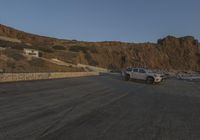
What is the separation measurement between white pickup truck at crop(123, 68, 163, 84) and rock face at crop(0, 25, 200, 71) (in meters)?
62.8

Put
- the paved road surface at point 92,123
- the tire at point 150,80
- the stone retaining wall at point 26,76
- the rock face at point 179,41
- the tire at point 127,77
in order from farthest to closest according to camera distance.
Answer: the rock face at point 179,41
the tire at point 127,77
the tire at point 150,80
the stone retaining wall at point 26,76
the paved road surface at point 92,123

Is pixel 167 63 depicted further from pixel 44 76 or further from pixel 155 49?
pixel 44 76

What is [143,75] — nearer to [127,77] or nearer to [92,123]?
[127,77]

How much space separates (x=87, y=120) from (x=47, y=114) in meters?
1.67

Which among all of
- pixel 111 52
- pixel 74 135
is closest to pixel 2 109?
pixel 74 135

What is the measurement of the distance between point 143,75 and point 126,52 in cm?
11505

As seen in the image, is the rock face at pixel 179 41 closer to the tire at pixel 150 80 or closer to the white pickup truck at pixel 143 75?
the white pickup truck at pixel 143 75

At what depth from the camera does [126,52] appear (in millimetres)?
156375

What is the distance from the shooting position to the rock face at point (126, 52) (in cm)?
13200

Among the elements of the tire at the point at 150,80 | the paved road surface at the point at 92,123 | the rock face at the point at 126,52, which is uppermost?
the rock face at the point at 126,52

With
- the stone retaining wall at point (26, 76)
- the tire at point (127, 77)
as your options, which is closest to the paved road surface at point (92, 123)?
the stone retaining wall at point (26, 76)

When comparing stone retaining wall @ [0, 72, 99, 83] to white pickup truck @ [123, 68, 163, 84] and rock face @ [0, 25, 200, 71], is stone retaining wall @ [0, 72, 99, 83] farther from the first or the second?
rock face @ [0, 25, 200, 71]

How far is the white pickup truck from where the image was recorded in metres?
40.6

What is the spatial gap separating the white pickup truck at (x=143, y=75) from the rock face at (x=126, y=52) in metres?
62.8
